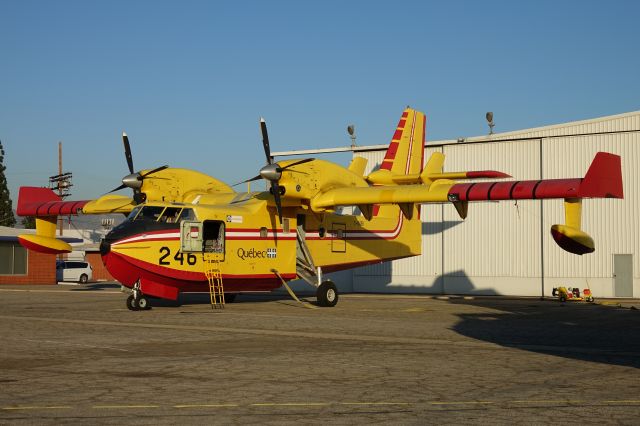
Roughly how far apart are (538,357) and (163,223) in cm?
1476

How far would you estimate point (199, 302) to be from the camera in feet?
97.8

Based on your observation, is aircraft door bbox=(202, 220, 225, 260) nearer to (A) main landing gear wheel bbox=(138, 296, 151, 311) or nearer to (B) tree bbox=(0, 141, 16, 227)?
(A) main landing gear wheel bbox=(138, 296, 151, 311)

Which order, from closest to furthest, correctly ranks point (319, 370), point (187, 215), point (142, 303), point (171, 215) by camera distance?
point (319, 370), point (142, 303), point (171, 215), point (187, 215)

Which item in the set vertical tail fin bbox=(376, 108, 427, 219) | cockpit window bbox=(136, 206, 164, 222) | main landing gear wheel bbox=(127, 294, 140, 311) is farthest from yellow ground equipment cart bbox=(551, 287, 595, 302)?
main landing gear wheel bbox=(127, 294, 140, 311)

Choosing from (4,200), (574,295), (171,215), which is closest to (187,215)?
(171,215)

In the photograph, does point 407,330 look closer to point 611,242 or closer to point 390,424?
point 390,424

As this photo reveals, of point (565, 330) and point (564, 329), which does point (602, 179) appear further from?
point (565, 330)

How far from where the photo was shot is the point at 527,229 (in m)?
36.7

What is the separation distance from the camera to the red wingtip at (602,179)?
21828mm

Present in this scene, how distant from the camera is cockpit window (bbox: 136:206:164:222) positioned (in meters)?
24.6

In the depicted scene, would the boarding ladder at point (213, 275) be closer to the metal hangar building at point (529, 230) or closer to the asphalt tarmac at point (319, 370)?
the asphalt tarmac at point (319, 370)

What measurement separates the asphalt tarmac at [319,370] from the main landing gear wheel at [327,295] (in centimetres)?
537

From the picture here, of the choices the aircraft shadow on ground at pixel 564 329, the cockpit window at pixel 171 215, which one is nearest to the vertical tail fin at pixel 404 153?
the aircraft shadow on ground at pixel 564 329

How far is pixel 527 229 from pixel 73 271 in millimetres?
37260
